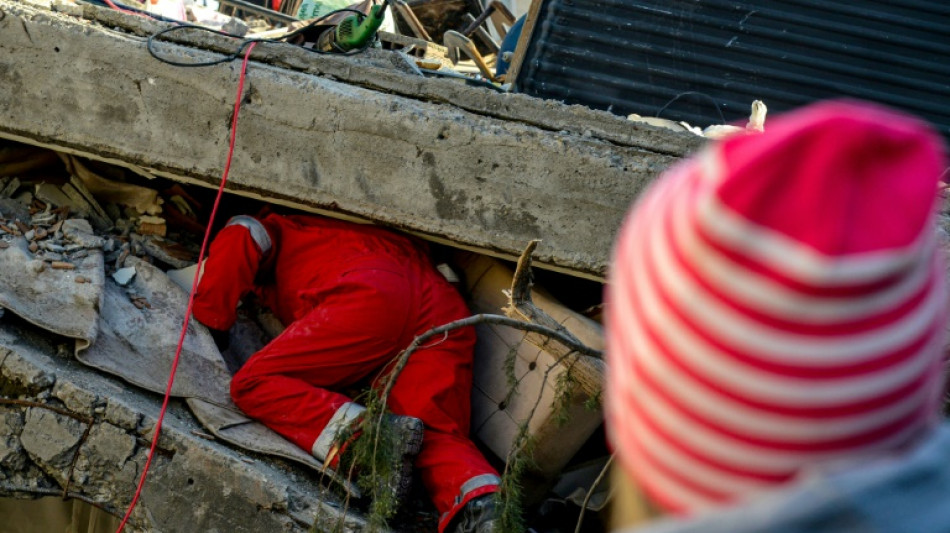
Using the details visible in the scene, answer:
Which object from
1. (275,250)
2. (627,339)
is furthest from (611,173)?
(627,339)

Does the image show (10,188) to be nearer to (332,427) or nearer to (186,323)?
(186,323)

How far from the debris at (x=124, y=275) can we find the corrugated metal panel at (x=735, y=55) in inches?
79.2

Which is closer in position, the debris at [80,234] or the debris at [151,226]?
the debris at [80,234]

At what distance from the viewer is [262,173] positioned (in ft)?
14.2

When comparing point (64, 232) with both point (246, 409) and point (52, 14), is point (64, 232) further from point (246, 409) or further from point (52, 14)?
point (246, 409)

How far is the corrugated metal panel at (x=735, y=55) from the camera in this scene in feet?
16.4

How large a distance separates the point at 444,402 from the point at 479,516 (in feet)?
1.96

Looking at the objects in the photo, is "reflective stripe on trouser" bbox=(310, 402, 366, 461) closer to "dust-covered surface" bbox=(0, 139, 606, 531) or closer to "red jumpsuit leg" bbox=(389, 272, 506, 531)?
"dust-covered surface" bbox=(0, 139, 606, 531)

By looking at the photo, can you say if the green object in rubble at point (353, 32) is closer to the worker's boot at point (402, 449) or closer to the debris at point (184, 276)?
the debris at point (184, 276)

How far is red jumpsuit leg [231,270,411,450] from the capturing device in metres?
4.10

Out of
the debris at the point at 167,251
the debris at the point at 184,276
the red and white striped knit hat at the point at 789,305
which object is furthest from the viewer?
the debris at the point at 167,251

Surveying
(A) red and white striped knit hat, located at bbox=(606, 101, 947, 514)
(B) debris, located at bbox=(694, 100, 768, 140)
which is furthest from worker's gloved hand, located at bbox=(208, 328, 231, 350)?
(A) red and white striped knit hat, located at bbox=(606, 101, 947, 514)

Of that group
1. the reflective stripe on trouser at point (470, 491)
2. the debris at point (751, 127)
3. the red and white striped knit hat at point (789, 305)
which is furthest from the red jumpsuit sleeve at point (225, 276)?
the red and white striped knit hat at point (789, 305)

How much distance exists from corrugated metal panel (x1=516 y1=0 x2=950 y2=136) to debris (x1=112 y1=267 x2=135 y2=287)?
201 cm
